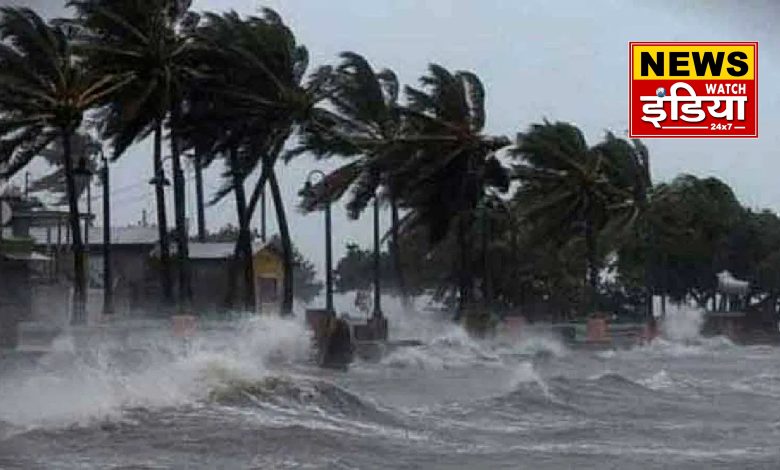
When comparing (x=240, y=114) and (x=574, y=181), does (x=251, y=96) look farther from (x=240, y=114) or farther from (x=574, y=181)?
(x=574, y=181)

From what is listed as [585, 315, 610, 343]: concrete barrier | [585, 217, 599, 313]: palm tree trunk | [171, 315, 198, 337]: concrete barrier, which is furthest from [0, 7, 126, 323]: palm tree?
[585, 217, 599, 313]: palm tree trunk

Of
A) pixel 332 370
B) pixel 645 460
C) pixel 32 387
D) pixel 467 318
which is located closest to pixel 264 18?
pixel 467 318

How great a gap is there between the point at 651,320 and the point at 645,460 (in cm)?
3994

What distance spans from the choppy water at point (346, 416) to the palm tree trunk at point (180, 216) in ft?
29.9

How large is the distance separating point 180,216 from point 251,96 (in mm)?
3442

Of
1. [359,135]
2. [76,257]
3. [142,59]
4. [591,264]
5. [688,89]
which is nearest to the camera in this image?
[688,89]

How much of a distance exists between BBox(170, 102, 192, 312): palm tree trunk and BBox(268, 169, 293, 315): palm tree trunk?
230 centimetres

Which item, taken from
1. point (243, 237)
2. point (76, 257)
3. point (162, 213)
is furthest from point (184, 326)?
point (243, 237)

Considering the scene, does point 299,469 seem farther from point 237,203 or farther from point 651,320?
point 651,320

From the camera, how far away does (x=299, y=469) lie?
13516 millimetres

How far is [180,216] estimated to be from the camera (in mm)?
40562

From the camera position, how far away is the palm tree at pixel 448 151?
49.7 m

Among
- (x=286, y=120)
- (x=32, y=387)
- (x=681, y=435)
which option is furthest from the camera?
(x=286, y=120)

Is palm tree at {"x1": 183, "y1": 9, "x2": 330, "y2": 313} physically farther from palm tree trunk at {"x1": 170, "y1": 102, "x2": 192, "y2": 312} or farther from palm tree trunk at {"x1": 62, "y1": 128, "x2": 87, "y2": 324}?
palm tree trunk at {"x1": 62, "y1": 128, "x2": 87, "y2": 324}
